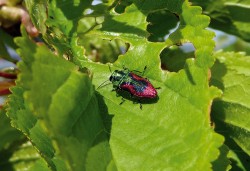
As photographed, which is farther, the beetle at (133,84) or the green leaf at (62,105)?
the beetle at (133,84)

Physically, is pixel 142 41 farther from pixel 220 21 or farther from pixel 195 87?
pixel 220 21

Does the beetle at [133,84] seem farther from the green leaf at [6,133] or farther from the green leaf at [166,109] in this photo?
the green leaf at [6,133]

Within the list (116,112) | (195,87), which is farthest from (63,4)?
(195,87)

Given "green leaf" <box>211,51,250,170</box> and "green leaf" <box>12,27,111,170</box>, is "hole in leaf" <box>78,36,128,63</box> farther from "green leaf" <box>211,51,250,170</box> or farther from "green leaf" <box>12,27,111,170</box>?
"green leaf" <box>12,27,111,170</box>

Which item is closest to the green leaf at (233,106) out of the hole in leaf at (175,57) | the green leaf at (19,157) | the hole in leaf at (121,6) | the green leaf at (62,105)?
the hole in leaf at (175,57)

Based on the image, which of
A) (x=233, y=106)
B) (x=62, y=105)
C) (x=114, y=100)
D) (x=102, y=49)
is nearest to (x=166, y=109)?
(x=114, y=100)

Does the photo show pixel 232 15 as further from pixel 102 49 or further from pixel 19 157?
pixel 19 157
